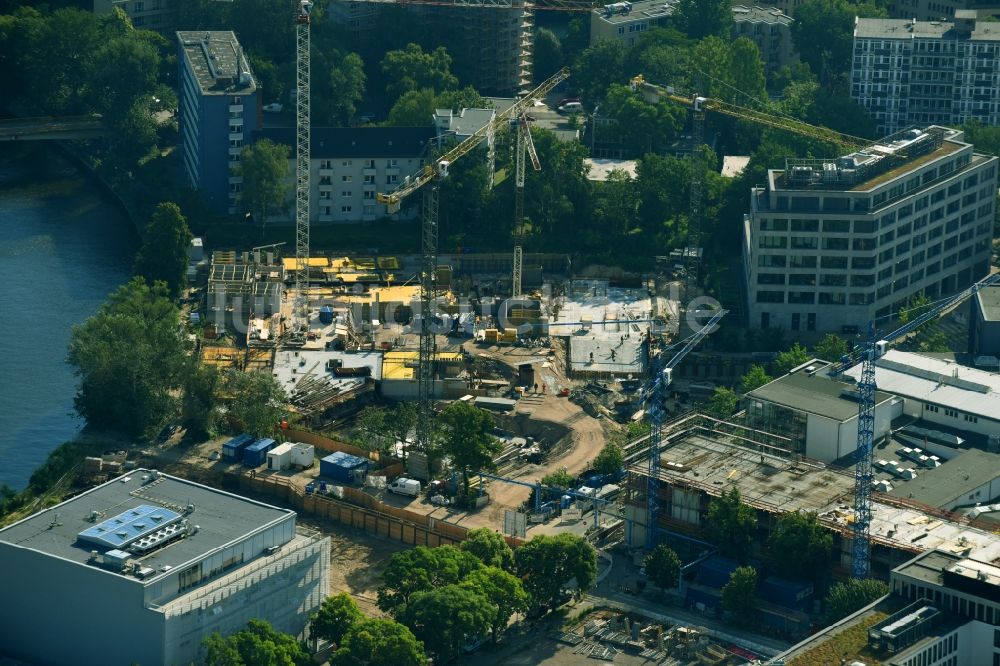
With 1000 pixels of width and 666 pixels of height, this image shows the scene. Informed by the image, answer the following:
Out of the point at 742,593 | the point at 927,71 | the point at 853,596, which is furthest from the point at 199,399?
the point at 927,71

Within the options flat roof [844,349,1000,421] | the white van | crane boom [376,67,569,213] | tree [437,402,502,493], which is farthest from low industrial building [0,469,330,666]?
crane boom [376,67,569,213]

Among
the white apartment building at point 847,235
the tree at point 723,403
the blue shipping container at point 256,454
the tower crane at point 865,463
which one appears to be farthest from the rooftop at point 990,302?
the blue shipping container at point 256,454

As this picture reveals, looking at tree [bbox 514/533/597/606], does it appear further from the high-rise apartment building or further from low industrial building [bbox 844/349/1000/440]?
the high-rise apartment building

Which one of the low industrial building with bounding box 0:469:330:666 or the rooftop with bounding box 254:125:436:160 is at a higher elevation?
the rooftop with bounding box 254:125:436:160

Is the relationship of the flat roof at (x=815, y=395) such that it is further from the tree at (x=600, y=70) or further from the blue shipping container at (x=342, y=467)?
the tree at (x=600, y=70)

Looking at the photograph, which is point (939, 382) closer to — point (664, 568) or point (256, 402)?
point (664, 568)

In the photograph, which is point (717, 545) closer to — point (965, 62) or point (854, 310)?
point (854, 310)

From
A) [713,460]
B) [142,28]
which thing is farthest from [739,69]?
[713,460]
